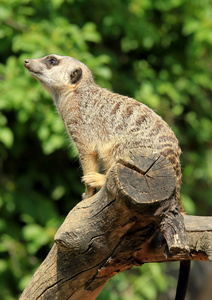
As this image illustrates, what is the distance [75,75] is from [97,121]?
18.3 inches

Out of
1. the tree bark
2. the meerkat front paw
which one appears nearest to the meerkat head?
the meerkat front paw

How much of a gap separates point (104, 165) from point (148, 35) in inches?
90.0

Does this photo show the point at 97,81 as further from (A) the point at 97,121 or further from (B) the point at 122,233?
(B) the point at 122,233

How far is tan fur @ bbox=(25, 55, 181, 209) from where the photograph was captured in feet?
9.11

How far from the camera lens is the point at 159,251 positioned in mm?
2447

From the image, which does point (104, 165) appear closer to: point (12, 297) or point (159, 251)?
point (159, 251)

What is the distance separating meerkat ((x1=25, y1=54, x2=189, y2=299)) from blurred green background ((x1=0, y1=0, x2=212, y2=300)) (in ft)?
2.08

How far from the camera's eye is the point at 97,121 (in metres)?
3.14

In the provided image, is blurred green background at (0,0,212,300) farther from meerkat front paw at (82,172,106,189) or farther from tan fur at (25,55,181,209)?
meerkat front paw at (82,172,106,189)

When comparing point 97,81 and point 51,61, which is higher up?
point 51,61

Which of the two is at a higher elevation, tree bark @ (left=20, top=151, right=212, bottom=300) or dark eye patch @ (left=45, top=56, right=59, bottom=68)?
dark eye patch @ (left=45, top=56, right=59, bottom=68)

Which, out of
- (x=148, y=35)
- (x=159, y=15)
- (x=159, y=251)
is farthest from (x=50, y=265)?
(x=159, y=15)

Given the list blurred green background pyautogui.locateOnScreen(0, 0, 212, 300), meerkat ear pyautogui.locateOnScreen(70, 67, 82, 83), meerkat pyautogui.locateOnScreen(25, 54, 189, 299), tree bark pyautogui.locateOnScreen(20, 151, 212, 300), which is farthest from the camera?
blurred green background pyautogui.locateOnScreen(0, 0, 212, 300)

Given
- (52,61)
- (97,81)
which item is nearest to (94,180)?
(52,61)
